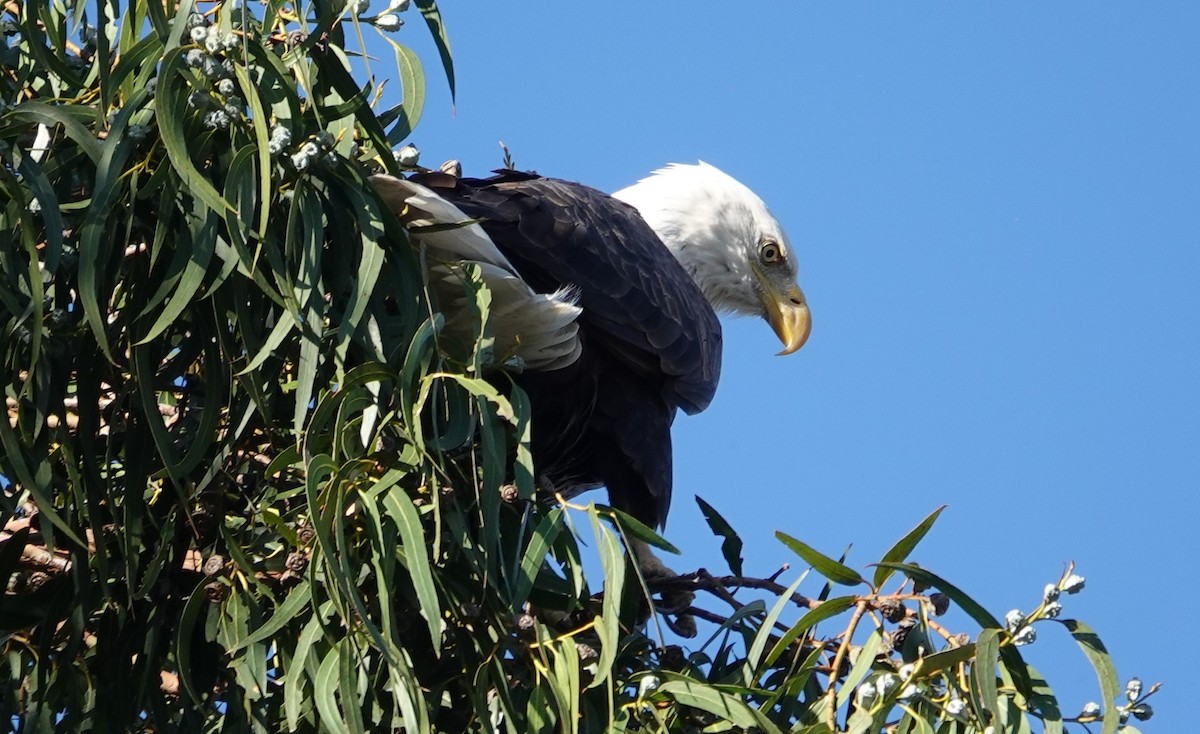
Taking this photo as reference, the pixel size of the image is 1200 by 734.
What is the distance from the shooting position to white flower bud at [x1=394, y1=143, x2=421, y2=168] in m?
2.47

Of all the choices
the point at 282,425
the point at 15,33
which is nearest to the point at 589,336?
the point at 282,425

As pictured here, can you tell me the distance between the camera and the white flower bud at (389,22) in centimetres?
225

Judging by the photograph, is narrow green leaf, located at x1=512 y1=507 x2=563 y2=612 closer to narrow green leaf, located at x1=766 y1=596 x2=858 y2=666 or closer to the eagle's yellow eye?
narrow green leaf, located at x1=766 y1=596 x2=858 y2=666

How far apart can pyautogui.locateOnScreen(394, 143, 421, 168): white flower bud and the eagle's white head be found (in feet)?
7.96

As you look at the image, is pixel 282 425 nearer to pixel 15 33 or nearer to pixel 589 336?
pixel 15 33

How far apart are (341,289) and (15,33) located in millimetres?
636

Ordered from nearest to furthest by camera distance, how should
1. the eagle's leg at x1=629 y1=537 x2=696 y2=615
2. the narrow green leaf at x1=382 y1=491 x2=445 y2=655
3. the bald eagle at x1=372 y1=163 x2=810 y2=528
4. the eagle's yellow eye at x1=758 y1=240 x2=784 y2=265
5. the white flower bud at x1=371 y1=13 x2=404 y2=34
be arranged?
1. the narrow green leaf at x1=382 y1=491 x2=445 y2=655
2. the white flower bud at x1=371 y1=13 x2=404 y2=34
3. the bald eagle at x1=372 y1=163 x2=810 y2=528
4. the eagle's leg at x1=629 y1=537 x2=696 y2=615
5. the eagle's yellow eye at x1=758 y1=240 x2=784 y2=265

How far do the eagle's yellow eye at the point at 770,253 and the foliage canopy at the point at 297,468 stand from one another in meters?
2.67

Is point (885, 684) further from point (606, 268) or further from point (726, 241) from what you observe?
point (726, 241)

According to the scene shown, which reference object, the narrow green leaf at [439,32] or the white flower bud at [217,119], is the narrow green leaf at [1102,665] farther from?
the white flower bud at [217,119]

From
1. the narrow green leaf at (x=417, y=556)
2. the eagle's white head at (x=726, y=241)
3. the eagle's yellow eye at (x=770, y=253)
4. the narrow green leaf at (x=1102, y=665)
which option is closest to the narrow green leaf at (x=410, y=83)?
the narrow green leaf at (x=417, y=556)

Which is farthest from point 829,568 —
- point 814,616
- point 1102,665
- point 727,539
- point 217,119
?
point 217,119

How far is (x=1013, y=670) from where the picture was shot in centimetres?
224

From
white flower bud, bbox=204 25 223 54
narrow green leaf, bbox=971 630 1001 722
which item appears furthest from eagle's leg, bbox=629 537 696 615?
white flower bud, bbox=204 25 223 54
